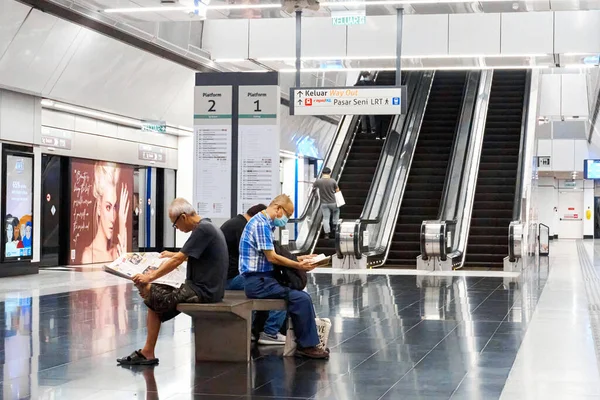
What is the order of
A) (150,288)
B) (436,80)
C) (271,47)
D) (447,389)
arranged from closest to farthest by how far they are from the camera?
(447,389) < (150,288) < (271,47) < (436,80)

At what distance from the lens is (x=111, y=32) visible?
A: 15.6 m

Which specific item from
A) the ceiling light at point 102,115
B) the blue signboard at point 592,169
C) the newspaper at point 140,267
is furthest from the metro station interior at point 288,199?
the blue signboard at point 592,169

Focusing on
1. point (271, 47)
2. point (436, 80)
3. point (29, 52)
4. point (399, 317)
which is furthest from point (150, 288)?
point (436, 80)

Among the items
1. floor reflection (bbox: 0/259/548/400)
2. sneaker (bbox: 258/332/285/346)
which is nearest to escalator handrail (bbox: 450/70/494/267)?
floor reflection (bbox: 0/259/548/400)

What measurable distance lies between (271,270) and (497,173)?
1432cm

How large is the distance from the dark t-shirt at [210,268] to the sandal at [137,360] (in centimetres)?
62

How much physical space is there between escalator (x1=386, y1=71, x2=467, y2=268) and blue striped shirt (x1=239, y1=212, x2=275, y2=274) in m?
11.2

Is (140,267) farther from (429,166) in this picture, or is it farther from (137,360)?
(429,166)

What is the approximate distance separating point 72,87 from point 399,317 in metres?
8.86

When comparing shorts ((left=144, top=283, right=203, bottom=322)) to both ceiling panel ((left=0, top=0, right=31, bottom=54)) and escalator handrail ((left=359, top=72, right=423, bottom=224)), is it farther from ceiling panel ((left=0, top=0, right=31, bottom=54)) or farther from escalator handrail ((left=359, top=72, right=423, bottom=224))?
escalator handrail ((left=359, top=72, right=423, bottom=224))

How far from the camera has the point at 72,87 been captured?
635 inches

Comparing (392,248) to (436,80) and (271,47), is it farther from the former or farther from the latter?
(436,80)

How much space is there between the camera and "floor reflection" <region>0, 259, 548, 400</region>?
5.86m

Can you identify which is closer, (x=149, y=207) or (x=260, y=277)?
(x=260, y=277)
